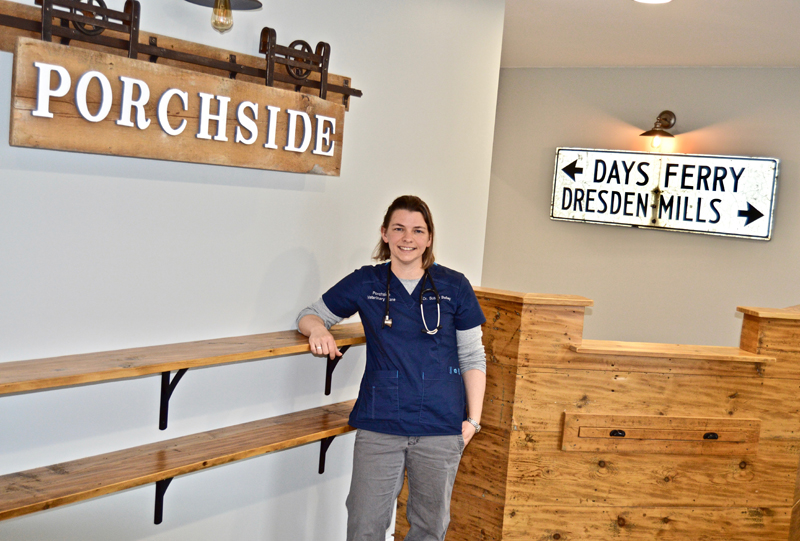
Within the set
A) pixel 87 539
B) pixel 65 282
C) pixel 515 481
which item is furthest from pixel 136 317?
pixel 515 481

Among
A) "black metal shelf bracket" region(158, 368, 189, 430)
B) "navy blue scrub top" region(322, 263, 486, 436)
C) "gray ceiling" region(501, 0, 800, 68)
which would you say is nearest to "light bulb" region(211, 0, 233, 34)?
"navy blue scrub top" region(322, 263, 486, 436)

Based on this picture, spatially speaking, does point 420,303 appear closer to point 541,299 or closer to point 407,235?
point 407,235

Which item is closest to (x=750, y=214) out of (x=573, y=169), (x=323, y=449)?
(x=573, y=169)

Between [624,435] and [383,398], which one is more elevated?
[383,398]

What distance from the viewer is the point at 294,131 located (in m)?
2.35

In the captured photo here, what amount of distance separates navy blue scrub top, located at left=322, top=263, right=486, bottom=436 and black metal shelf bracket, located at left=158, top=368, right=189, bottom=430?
60cm

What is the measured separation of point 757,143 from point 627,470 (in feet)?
9.40

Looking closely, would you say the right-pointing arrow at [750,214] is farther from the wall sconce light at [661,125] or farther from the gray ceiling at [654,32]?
the gray ceiling at [654,32]

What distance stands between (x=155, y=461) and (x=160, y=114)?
3.27ft

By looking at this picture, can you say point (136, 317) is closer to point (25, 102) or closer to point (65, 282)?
point (65, 282)

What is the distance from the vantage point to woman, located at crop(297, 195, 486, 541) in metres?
2.35

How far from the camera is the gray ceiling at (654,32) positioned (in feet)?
11.6

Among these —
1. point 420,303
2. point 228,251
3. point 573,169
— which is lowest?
point 420,303

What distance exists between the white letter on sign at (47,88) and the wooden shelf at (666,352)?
1980 mm
